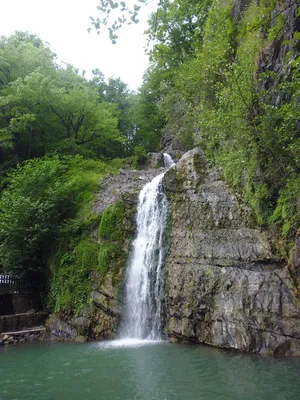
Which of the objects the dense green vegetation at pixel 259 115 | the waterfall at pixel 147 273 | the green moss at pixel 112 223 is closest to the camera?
the dense green vegetation at pixel 259 115

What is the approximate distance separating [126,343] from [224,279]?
3752 millimetres

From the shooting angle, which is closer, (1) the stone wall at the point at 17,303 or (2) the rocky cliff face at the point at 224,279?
(2) the rocky cliff face at the point at 224,279

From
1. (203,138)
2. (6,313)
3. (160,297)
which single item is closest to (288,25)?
(203,138)

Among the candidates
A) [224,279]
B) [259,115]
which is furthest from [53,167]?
[224,279]

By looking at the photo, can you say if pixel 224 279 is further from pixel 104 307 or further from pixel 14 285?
pixel 14 285

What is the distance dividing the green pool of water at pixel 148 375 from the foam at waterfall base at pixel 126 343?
1.04 ft

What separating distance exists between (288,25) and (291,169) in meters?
4.36

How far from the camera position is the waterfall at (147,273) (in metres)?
11.7

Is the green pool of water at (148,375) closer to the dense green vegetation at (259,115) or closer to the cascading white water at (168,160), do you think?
the dense green vegetation at (259,115)

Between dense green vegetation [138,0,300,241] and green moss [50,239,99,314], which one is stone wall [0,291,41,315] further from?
dense green vegetation [138,0,300,241]

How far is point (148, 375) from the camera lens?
7680 mm

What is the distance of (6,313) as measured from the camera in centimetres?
1481

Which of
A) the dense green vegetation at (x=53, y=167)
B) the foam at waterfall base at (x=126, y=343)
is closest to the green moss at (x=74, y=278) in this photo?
the dense green vegetation at (x=53, y=167)

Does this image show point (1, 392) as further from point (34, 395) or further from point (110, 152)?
point (110, 152)
